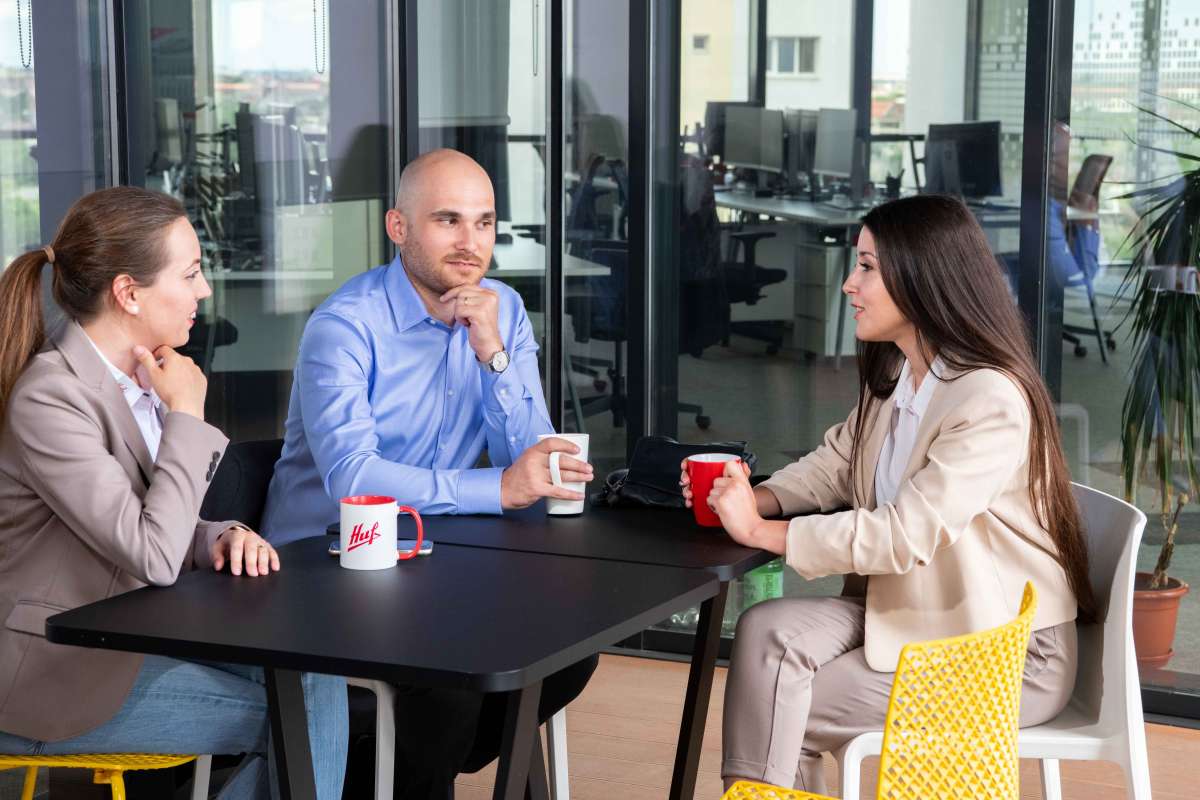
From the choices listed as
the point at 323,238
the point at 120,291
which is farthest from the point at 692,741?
the point at 323,238

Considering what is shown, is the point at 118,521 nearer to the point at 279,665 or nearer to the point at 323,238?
the point at 279,665

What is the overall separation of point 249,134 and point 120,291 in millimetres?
2361

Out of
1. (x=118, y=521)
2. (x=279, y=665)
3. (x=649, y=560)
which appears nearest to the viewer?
(x=279, y=665)

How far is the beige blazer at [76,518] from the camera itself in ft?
6.91

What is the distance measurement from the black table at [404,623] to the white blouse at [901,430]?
57cm

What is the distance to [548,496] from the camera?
2531mm

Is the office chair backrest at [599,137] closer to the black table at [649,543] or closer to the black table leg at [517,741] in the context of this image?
the black table at [649,543]

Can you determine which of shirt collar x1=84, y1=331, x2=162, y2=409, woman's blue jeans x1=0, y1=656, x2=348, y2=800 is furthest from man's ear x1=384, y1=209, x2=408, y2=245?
woman's blue jeans x1=0, y1=656, x2=348, y2=800

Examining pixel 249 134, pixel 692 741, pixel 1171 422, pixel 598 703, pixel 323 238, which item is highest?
pixel 249 134

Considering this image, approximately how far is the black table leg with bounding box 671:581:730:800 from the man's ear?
95cm

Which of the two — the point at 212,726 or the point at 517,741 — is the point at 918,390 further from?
the point at 212,726

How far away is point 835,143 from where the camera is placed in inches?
163

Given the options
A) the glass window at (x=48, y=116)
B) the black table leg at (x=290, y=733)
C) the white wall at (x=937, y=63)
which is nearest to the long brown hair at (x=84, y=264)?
the black table leg at (x=290, y=733)

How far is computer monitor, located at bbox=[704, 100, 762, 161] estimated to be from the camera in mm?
4270
